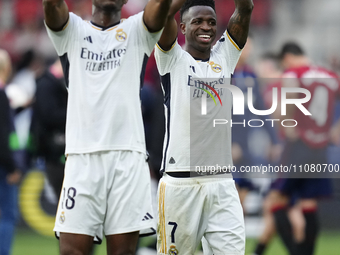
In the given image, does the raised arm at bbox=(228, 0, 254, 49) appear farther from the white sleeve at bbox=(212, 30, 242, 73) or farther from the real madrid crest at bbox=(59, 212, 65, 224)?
the real madrid crest at bbox=(59, 212, 65, 224)

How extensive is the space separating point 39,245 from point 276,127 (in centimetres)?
390

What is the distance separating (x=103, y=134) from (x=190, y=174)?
1.04 meters

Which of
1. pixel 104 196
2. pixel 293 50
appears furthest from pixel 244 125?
pixel 104 196

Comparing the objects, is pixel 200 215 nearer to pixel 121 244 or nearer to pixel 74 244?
pixel 121 244

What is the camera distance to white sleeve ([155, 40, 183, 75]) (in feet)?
13.5

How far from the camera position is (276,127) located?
24.3 ft

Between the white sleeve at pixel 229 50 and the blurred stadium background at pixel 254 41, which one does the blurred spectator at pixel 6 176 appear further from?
the white sleeve at pixel 229 50

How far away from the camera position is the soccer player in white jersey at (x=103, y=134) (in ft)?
10.4

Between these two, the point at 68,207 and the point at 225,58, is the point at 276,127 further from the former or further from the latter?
the point at 68,207

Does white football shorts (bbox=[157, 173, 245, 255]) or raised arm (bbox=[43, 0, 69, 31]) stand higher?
raised arm (bbox=[43, 0, 69, 31])

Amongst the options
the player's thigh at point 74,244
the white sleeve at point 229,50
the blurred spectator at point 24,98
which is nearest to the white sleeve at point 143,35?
the white sleeve at point 229,50

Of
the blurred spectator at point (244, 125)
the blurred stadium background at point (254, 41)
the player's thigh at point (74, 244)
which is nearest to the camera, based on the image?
the player's thigh at point (74, 244)

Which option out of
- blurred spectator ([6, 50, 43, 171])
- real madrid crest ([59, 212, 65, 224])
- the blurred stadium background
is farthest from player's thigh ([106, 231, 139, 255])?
the blurred stadium background

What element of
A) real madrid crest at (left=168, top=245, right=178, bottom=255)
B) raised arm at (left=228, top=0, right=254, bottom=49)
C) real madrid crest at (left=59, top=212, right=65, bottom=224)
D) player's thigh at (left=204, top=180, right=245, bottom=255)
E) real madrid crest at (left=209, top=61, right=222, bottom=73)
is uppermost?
raised arm at (left=228, top=0, right=254, bottom=49)
